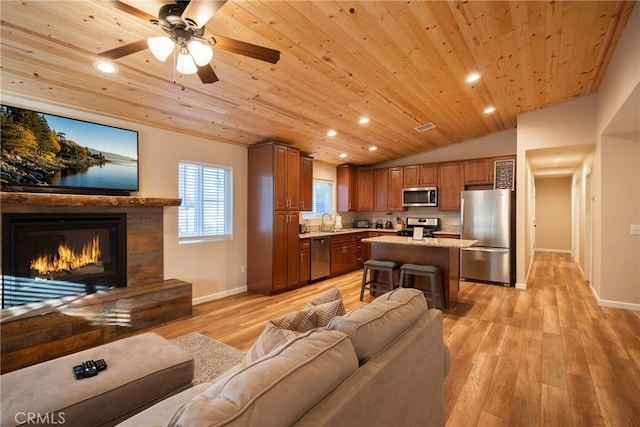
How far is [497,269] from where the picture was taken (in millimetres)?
5297

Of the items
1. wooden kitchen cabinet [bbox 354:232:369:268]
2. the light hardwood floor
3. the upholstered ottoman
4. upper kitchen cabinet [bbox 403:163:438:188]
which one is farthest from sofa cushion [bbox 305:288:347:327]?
upper kitchen cabinet [bbox 403:163:438:188]

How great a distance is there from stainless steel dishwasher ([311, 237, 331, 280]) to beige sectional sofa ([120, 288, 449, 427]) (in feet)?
12.6

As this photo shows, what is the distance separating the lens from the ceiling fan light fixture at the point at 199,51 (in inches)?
70.9

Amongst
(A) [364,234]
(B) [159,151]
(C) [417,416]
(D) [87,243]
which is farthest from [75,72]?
(A) [364,234]

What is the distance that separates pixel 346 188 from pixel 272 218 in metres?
2.97

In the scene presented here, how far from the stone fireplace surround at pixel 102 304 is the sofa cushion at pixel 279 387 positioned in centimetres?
286

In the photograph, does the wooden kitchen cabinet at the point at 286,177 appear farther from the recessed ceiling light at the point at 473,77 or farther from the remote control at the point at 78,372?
the remote control at the point at 78,372

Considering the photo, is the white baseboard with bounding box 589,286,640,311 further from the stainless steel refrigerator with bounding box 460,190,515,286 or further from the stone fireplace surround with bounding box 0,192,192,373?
the stone fireplace surround with bounding box 0,192,192,373

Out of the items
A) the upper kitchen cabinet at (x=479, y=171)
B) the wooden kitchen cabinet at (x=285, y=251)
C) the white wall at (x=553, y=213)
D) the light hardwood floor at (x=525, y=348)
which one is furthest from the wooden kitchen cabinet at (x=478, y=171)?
the white wall at (x=553, y=213)

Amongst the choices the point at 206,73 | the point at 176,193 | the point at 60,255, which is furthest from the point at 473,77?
the point at 60,255

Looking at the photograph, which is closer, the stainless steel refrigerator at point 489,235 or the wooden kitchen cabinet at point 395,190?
the stainless steel refrigerator at point 489,235

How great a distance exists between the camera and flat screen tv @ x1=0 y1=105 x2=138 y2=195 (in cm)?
275

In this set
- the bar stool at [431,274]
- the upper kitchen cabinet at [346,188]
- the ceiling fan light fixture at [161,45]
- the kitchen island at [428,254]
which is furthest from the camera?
the upper kitchen cabinet at [346,188]

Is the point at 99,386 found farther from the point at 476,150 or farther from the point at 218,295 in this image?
the point at 476,150
